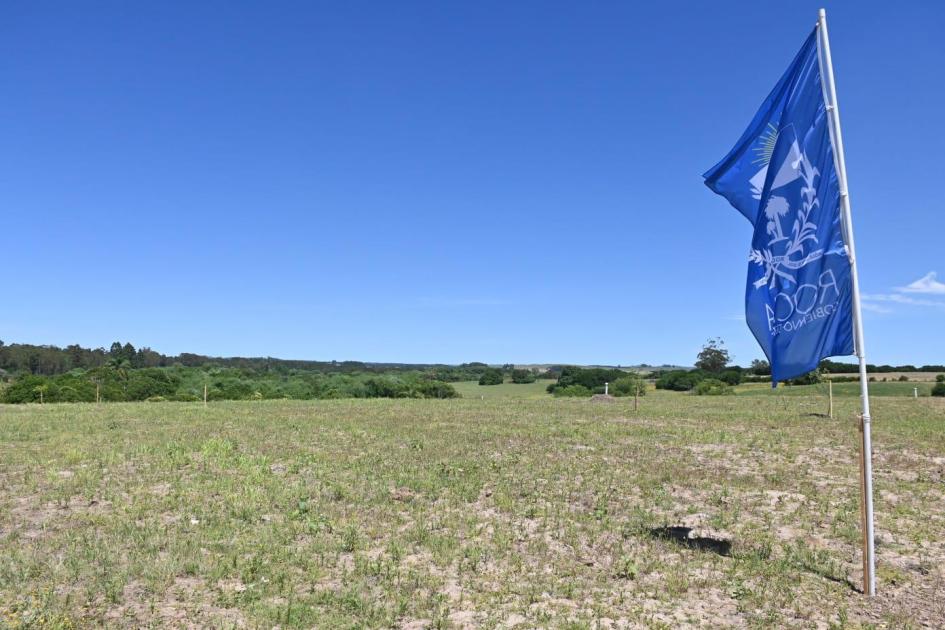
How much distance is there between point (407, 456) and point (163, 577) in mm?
7954

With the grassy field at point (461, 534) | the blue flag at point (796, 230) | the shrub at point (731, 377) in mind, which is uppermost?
the blue flag at point (796, 230)

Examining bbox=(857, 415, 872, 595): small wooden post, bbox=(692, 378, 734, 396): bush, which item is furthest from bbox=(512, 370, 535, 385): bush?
bbox=(857, 415, 872, 595): small wooden post

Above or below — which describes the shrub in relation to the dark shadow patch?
above

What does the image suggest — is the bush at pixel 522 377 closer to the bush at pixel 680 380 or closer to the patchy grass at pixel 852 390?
the bush at pixel 680 380

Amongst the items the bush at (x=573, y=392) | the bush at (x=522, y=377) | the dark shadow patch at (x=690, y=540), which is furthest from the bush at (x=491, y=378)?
the dark shadow patch at (x=690, y=540)

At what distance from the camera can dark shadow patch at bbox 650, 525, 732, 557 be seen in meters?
8.03

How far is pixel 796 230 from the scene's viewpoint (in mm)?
7051

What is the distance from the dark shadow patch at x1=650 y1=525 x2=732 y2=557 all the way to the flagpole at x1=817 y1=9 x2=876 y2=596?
5.38 ft

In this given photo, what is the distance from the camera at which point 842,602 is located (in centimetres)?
638

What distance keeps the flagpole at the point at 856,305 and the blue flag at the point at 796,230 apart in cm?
9

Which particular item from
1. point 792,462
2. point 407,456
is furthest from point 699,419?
point 407,456

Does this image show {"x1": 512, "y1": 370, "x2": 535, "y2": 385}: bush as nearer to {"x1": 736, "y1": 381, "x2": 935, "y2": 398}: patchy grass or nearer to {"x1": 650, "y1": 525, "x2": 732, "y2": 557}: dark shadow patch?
{"x1": 736, "y1": 381, "x2": 935, "y2": 398}: patchy grass

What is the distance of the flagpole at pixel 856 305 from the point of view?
20.9ft

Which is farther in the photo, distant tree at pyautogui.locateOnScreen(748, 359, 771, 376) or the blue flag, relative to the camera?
distant tree at pyautogui.locateOnScreen(748, 359, 771, 376)
